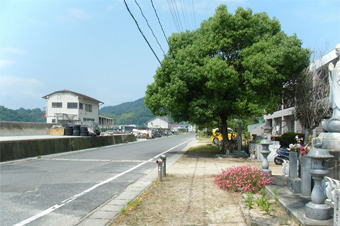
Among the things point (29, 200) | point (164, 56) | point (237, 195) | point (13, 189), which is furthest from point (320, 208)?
point (164, 56)

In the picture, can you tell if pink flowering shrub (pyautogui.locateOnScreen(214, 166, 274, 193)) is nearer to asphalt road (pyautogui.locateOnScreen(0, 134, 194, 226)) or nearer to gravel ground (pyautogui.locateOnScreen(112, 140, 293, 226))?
gravel ground (pyautogui.locateOnScreen(112, 140, 293, 226))

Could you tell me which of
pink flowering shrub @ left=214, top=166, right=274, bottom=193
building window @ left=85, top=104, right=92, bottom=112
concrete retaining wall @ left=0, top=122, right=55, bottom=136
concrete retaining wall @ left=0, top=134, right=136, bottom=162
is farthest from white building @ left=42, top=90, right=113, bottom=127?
pink flowering shrub @ left=214, top=166, right=274, bottom=193

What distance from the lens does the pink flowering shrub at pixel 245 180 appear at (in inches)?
321

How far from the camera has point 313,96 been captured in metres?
20.1

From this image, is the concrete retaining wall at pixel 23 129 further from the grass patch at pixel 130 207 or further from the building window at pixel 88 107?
the building window at pixel 88 107

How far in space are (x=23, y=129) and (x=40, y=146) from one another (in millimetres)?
11408

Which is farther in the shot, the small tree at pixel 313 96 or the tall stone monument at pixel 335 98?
the small tree at pixel 313 96

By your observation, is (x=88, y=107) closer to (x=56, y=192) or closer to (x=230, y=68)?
(x=230, y=68)

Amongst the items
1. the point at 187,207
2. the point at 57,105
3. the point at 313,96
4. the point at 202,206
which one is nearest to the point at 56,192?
the point at 187,207

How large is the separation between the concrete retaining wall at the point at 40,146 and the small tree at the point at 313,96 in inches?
628

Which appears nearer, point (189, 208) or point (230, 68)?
point (189, 208)

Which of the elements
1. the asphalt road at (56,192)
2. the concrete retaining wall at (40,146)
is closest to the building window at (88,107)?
the concrete retaining wall at (40,146)

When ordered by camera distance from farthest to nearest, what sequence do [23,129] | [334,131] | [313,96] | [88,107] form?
[88,107] → [23,129] → [313,96] → [334,131]

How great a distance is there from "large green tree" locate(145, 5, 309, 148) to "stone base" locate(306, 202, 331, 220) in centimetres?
1237
